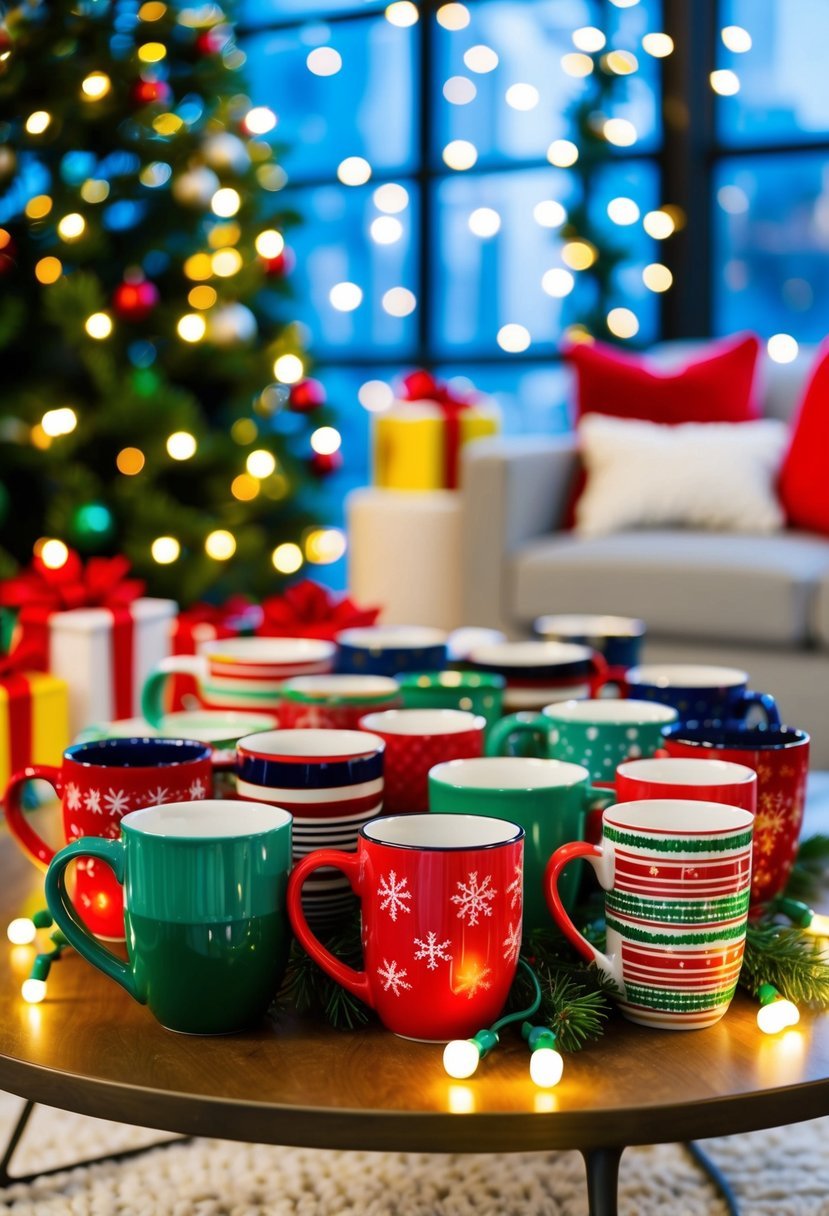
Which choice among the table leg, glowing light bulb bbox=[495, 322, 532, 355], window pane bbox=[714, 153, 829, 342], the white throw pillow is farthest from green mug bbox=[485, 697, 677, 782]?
glowing light bulb bbox=[495, 322, 532, 355]

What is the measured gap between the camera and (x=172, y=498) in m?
3.32

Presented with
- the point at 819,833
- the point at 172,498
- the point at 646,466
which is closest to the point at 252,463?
the point at 172,498

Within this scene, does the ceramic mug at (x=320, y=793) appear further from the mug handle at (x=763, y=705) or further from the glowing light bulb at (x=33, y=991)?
the mug handle at (x=763, y=705)

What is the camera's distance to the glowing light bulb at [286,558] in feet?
11.2

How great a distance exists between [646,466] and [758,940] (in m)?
2.14

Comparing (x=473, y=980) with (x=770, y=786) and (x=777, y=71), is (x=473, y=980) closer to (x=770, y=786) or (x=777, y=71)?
(x=770, y=786)

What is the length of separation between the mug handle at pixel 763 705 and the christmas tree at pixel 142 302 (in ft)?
6.78

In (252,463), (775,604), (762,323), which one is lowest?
(775,604)

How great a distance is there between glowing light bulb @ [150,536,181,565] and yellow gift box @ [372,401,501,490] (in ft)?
1.87

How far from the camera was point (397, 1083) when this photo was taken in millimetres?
625

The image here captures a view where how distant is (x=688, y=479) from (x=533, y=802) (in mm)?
2138

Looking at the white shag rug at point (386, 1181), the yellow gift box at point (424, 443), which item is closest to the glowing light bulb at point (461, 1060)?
the white shag rug at point (386, 1181)

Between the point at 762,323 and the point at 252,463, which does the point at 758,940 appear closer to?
the point at 252,463

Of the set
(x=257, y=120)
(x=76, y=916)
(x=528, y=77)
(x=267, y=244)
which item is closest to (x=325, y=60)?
(x=528, y=77)
